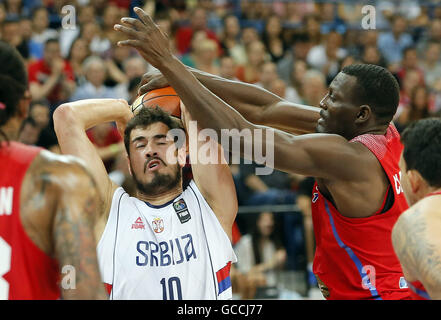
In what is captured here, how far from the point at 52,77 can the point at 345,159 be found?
5.57m

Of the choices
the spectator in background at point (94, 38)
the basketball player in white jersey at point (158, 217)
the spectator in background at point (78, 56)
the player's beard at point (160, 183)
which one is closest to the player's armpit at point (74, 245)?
the basketball player in white jersey at point (158, 217)

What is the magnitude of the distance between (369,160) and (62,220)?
72.8 inches

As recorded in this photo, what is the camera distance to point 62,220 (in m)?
2.31

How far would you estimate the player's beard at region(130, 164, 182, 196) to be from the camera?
3.68m

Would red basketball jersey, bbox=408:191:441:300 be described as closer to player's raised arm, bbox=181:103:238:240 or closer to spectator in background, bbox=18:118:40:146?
player's raised arm, bbox=181:103:238:240

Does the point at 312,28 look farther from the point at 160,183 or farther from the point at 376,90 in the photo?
the point at 160,183

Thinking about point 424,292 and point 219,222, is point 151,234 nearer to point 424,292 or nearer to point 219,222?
point 219,222

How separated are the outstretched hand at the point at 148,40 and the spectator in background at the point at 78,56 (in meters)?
5.28

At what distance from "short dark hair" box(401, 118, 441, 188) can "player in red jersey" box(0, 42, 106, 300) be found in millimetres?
1537

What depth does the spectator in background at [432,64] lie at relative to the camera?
36.0 ft

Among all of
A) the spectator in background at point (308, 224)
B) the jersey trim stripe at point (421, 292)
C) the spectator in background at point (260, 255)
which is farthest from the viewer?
the spectator in background at point (308, 224)

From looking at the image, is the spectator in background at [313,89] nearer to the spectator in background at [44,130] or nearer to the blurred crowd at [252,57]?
the blurred crowd at [252,57]
